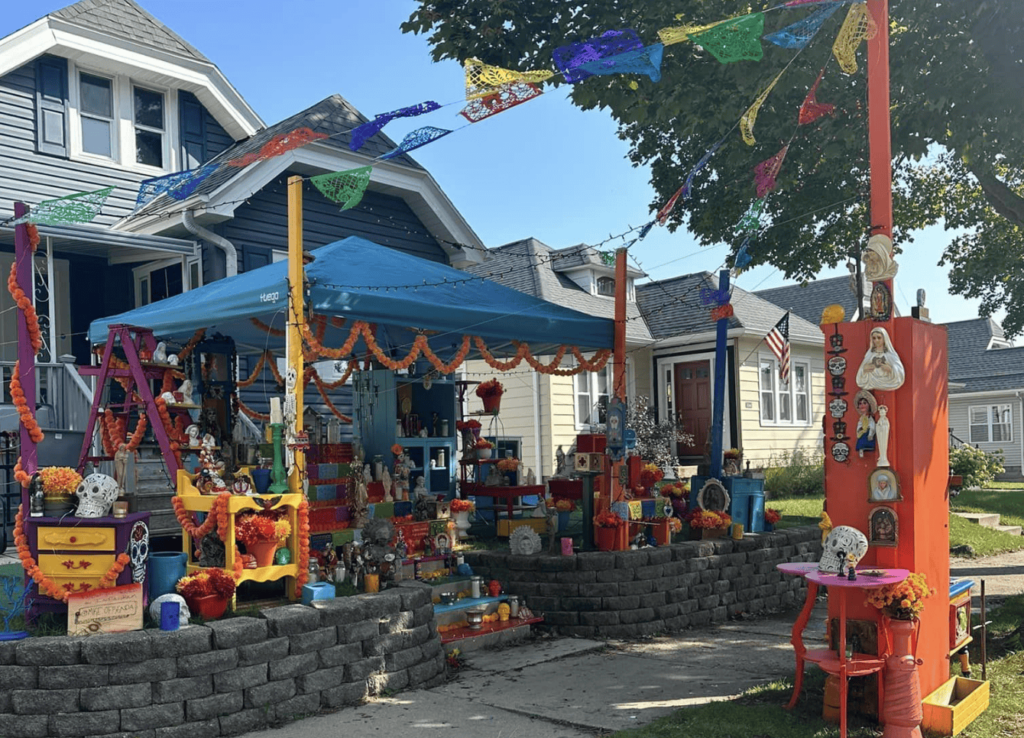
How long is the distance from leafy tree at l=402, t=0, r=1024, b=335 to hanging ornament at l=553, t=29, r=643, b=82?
2.49 metres

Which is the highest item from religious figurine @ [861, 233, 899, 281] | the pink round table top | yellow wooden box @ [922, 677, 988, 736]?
religious figurine @ [861, 233, 899, 281]

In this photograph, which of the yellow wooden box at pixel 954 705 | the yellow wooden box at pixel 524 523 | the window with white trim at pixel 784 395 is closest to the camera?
the yellow wooden box at pixel 954 705

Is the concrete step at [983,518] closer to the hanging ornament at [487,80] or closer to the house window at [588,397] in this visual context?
the house window at [588,397]

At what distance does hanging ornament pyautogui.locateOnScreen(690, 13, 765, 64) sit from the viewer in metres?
6.41

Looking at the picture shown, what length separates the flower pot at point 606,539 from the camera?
914cm

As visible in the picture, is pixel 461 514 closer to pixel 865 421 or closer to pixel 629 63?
pixel 865 421

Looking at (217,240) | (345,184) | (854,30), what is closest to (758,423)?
(217,240)

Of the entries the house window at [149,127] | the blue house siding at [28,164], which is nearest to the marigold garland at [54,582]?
the blue house siding at [28,164]

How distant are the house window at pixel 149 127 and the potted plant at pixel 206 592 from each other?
32.8 ft

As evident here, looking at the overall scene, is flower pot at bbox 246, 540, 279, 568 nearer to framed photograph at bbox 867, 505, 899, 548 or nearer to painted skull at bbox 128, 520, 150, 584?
painted skull at bbox 128, 520, 150, 584

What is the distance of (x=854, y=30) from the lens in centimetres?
638

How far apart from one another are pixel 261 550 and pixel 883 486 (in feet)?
14.1

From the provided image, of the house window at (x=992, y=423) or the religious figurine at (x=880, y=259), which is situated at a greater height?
the religious figurine at (x=880, y=259)

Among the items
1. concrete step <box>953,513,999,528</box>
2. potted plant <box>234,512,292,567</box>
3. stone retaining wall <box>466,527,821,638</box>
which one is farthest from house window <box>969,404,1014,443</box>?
potted plant <box>234,512,292,567</box>
